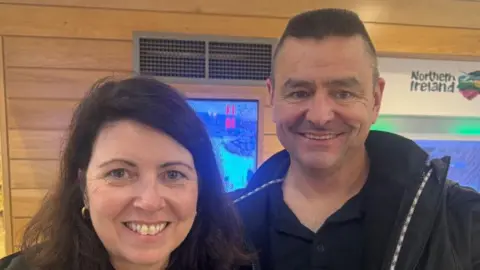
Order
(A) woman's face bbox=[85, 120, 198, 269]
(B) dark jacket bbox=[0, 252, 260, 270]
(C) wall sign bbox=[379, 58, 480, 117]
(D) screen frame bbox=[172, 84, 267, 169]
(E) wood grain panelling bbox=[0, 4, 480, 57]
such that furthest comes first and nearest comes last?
(C) wall sign bbox=[379, 58, 480, 117], (D) screen frame bbox=[172, 84, 267, 169], (E) wood grain panelling bbox=[0, 4, 480, 57], (B) dark jacket bbox=[0, 252, 260, 270], (A) woman's face bbox=[85, 120, 198, 269]

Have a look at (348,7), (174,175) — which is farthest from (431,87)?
(174,175)

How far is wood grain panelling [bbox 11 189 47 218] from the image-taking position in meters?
2.30

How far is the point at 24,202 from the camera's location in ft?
7.57

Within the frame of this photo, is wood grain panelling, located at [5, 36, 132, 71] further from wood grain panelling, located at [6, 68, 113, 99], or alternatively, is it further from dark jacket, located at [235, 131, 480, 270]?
dark jacket, located at [235, 131, 480, 270]

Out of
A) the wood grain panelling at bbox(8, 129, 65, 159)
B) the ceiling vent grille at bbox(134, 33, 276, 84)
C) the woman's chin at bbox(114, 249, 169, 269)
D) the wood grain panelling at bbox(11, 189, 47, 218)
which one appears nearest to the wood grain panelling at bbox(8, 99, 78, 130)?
the wood grain panelling at bbox(8, 129, 65, 159)

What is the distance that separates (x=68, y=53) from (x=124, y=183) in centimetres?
154

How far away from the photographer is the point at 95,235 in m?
1.08

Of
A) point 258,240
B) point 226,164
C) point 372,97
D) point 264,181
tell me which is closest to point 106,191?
point 258,240

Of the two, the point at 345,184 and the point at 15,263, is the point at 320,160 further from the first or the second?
the point at 15,263

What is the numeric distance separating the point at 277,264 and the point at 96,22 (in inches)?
62.9

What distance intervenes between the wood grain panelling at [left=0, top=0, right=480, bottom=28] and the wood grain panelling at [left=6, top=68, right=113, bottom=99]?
12.7 inches

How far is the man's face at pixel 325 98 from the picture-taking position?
47.4 inches

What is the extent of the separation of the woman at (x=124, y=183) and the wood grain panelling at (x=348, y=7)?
1.37 m

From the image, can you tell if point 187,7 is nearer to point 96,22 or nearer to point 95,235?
point 96,22
